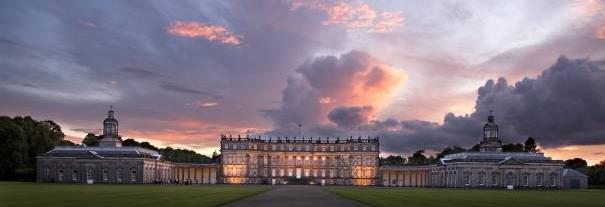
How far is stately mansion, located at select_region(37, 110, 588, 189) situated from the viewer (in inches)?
4828

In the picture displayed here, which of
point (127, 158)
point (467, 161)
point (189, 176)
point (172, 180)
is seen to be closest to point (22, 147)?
point (127, 158)

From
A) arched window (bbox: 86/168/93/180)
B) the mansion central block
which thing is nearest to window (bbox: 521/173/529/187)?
the mansion central block

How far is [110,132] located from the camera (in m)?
136

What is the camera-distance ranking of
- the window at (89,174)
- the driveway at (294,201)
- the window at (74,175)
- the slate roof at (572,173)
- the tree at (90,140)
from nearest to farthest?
the driveway at (294,201)
the slate roof at (572,173)
the window at (74,175)
the window at (89,174)
the tree at (90,140)

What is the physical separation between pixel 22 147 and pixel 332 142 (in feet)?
247

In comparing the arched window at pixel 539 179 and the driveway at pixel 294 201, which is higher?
the driveway at pixel 294 201

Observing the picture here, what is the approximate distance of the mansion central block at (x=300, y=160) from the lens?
6132 inches

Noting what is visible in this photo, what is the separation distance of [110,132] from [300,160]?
47.2 meters

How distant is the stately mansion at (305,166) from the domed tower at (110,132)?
0.65ft

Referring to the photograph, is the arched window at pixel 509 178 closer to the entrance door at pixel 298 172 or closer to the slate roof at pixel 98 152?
the entrance door at pixel 298 172

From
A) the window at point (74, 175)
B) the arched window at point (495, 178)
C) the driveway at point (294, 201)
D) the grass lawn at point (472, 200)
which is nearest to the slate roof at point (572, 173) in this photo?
the arched window at point (495, 178)

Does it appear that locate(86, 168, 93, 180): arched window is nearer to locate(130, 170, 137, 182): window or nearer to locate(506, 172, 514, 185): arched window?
locate(130, 170, 137, 182): window

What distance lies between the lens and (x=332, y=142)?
162m

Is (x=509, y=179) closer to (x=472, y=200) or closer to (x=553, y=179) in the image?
(x=553, y=179)
